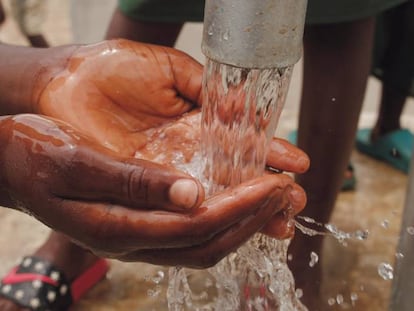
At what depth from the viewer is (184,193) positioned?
0.49 meters

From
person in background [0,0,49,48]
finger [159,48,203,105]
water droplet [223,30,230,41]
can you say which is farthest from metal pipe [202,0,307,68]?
person in background [0,0,49,48]

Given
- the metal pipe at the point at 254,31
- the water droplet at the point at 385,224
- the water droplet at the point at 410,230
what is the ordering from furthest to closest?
the water droplet at the point at 385,224, the water droplet at the point at 410,230, the metal pipe at the point at 254,31

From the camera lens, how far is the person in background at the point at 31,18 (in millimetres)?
1729

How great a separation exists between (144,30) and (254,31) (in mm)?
543

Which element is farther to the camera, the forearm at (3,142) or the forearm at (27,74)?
the forearm at (27,74)

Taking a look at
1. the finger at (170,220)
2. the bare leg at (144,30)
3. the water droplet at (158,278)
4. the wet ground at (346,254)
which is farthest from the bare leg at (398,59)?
the finger at (170,220)

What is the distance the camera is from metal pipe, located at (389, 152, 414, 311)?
0.65 metres

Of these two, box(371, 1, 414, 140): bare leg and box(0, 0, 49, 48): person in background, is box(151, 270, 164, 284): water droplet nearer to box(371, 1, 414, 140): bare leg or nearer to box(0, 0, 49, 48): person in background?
box(371, 1, 414, 140): bare leg

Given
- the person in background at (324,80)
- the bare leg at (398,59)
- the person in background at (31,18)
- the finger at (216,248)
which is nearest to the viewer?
the finger at (216,248)

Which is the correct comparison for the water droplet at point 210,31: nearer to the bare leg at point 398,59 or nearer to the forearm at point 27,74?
the forearm at point 27,74

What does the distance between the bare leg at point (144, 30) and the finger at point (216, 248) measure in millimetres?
472

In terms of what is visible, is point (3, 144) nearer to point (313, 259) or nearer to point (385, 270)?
point (313, 259)

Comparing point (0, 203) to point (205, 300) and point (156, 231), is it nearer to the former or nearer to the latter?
point (156, 231)

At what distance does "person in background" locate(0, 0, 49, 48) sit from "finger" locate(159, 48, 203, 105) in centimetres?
112
